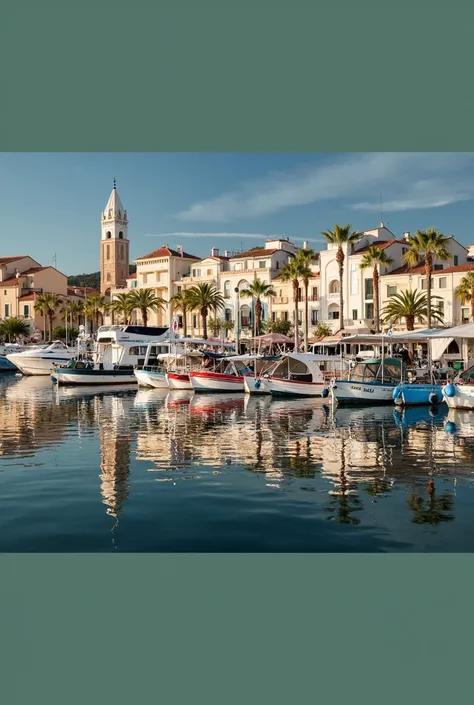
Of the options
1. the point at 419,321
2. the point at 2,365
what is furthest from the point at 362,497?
the point at 2,365

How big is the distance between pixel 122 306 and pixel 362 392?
50.1 m

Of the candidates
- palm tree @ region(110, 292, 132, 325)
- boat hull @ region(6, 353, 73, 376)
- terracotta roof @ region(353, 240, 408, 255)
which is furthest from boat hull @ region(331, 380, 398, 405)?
palm tree @ region(110, 292, 132, 325)

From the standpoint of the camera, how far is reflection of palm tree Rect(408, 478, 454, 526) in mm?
9000

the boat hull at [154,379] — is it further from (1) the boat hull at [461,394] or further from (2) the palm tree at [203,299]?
(2) the palm tree at [203,299]

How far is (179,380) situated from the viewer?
118 ft

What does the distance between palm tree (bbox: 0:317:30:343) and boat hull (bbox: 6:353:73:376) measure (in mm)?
28785

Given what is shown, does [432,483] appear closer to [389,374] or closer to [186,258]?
[389,374]

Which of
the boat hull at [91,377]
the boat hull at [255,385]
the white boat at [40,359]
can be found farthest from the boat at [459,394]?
the white boat at [40,359]

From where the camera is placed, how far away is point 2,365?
60812mm

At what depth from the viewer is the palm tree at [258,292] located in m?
62.5

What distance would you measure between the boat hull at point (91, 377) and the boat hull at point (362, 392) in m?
17.2

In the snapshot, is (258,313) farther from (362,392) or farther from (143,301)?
(362,392)

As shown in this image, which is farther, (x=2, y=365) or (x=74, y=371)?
(x=2, y=365)

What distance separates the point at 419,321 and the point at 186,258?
31.3 meters
